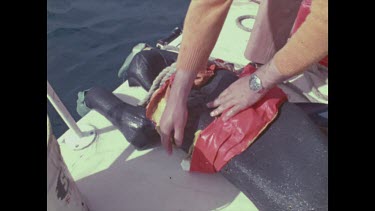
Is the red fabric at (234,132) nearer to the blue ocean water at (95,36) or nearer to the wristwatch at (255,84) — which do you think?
the wristwatch at (255,84)

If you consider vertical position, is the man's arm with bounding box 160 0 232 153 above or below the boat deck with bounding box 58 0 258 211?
above

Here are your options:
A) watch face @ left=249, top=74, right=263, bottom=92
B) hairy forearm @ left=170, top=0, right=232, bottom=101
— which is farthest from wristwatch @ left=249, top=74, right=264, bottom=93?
hairy forearm @ left=170, top=0, right=232, bottom=101

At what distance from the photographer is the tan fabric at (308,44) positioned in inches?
49.6

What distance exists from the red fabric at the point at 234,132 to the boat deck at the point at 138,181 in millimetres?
144

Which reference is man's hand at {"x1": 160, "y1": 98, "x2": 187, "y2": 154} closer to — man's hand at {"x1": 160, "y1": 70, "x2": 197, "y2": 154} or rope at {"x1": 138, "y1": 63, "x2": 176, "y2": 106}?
man's hand at {"x1": 160, "y1": 70, "x2": 197, "y2": 154}

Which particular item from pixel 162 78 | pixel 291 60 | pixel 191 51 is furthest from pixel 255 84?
pixel 162 78

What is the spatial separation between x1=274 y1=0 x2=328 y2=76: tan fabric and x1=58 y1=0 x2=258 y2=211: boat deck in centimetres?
65

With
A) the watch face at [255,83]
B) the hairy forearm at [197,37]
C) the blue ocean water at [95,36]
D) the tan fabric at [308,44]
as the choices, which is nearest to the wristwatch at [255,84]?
the watch face at [255,83]

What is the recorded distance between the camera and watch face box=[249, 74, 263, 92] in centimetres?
154

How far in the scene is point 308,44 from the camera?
4.38 feet

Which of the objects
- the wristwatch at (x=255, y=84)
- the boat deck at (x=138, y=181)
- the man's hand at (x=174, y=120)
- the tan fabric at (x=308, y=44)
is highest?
the tan fabric at (x=308, y=44)

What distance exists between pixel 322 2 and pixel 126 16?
338cm
